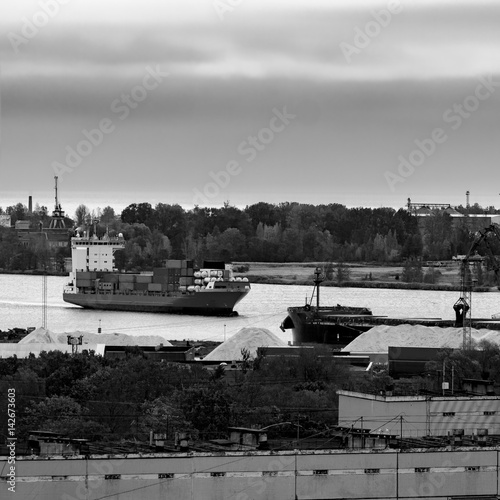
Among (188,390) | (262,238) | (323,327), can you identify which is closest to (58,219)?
(262,238)

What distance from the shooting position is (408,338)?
1714 inches

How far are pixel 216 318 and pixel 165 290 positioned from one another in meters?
6.18

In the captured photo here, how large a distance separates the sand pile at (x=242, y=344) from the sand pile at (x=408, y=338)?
7.62 feet

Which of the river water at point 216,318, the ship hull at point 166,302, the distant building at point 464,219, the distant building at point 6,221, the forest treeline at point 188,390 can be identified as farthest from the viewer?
the distant building at point 6,221

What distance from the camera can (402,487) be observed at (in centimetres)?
1822

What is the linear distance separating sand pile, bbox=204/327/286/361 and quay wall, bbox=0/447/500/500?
834 inches

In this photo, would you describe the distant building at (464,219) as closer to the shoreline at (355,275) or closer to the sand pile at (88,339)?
the shoreline at (355,275)

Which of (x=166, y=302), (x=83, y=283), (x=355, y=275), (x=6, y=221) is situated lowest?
(x=166, y=302)

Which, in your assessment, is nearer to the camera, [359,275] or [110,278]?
[110,278]

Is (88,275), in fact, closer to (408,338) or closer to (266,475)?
(408,338)

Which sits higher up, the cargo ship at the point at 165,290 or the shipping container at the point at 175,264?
the shipping container at the point at 175,264

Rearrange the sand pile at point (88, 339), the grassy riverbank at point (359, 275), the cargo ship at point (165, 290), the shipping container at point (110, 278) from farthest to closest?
the grassy riverbank at point (359, 275) < the shipping container at point (110, 278) < the cargo ship at point (165, 290) < the sand pile at point (88, 339)

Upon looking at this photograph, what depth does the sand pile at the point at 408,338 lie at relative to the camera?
4331cm

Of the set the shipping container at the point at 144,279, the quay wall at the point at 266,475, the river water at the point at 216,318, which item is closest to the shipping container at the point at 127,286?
the shipping container at the point at 144,279
